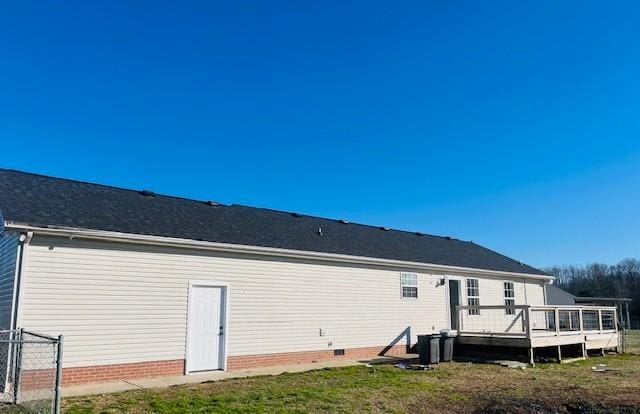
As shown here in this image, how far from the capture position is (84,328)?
10.7 meters

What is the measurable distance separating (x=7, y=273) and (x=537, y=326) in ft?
67.1

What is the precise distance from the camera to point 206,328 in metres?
12.6

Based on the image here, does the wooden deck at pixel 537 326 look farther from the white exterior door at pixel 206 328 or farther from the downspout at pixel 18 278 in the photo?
the downspout at pixel 18 278

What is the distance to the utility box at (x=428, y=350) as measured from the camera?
47.2 feet

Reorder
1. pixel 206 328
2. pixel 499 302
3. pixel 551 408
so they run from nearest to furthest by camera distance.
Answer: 1. pixel 551 408
2. pixel 206 328
3. pixel 499 302

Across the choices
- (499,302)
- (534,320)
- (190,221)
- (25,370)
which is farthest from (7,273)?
(534,320)

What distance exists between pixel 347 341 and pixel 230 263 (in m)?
4.70

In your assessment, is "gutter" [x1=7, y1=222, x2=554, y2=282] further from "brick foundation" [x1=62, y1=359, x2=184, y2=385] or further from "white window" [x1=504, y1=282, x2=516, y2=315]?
"brick foundation" [x1=62, y1=359, x2=184, y2=385]

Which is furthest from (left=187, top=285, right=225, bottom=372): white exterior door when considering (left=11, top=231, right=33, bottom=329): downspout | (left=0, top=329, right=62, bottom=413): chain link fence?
(left=11, top=231, right=33, bottom=329): downspout

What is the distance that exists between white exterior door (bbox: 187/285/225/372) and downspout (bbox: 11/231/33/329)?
3.65 m

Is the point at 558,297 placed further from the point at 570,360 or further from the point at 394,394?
the point at 394,394

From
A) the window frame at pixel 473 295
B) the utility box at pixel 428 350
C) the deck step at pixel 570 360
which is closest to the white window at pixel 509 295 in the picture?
the window frame at pixel 473 295

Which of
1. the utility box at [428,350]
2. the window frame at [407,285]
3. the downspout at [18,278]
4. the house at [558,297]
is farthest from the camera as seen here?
the house at [558,297]

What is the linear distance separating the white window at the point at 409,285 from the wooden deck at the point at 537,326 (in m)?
1.60
